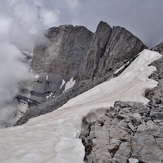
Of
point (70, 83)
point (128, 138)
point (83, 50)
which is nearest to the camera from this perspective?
point (128, 138)

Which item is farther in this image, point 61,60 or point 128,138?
point 61,60

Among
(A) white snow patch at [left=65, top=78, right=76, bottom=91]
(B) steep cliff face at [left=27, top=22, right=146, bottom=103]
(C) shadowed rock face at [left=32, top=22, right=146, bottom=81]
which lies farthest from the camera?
(A) white snow patch at [left=65, top=78, right=76, bottom=91]

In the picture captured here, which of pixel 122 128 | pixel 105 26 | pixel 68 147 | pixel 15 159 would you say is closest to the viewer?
pixel 15 159

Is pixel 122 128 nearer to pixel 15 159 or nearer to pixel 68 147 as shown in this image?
pixel 68 147

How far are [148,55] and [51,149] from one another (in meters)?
30.5

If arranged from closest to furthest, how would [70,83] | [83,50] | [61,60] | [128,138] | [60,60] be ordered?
[128,138]
[70,83]
[83,50]
[61,60]
[60,60]

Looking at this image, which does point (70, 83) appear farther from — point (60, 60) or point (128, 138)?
point (128, 138)

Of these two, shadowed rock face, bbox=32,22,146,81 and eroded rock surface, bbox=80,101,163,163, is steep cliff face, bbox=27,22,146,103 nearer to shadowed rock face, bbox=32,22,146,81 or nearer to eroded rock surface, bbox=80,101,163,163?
shadowed rock face, bbox=32,22,146,81

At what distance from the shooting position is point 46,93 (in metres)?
73.6

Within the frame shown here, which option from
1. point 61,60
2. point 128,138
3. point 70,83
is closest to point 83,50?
point 61,60

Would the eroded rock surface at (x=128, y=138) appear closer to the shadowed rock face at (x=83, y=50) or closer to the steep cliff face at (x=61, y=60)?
the shadowed rock face at (x=83, y=50)

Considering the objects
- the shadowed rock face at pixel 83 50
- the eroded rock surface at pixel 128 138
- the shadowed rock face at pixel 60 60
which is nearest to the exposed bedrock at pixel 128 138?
the eroded rock surface at pixel 128 138

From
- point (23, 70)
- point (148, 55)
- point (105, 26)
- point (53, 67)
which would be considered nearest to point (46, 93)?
point (53, 67)

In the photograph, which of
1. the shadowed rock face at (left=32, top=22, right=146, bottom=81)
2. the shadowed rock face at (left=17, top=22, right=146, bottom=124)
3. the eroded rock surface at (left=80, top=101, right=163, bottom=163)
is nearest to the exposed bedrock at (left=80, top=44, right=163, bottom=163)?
the eroded rock surface at (left=80, top=101, right=163, bottom=163)
